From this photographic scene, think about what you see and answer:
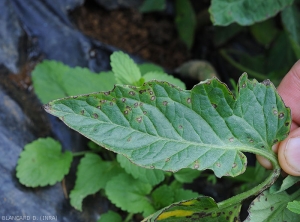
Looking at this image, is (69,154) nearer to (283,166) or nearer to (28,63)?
(28,63)

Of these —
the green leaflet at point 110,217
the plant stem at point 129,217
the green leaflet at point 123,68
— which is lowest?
the plant stem at point 129,217

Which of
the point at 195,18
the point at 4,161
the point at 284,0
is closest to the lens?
the point at 4,161

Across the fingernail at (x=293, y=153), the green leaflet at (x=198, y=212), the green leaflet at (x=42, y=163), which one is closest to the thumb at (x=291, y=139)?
the fingernail at (x=293, y=153)

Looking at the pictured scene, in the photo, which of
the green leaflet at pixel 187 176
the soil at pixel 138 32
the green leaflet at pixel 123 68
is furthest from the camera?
the soil at pixel 138 32

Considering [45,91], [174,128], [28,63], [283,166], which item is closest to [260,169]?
[283,166]

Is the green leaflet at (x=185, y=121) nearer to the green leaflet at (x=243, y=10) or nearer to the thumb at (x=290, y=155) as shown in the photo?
the thumb at (x=290, y=155)

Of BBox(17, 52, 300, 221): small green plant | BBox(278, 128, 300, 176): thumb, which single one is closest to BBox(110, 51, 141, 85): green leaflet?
BBox(17, 52, 300, 221): small green plant
